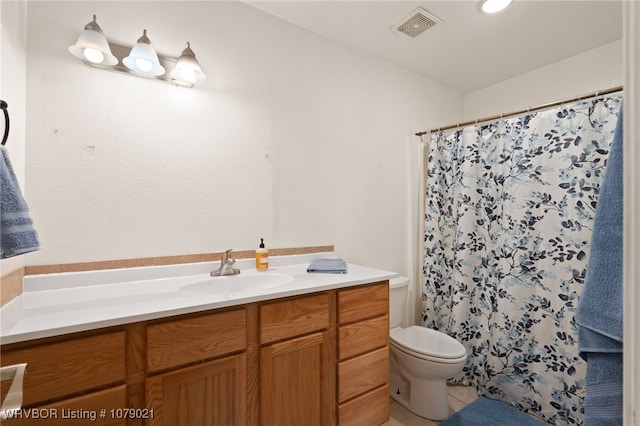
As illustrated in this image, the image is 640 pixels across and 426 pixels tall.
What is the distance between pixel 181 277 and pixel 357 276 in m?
0.93

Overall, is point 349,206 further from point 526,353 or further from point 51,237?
point 51,237

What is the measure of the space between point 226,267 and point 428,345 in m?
1.44

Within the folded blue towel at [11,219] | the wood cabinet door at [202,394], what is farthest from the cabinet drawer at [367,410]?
the folded blue towel at [11,219]

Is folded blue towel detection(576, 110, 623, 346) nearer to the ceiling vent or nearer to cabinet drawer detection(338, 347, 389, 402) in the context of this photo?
cabinet drawer detection(338, 347, 389, 402)

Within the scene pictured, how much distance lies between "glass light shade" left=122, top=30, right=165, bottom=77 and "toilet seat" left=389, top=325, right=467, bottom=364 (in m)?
2.08

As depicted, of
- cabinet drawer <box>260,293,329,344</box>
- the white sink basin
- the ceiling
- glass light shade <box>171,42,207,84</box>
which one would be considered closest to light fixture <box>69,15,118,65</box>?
glass light shade <box>171,42,207,84</box>

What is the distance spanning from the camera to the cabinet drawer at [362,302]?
1411 millimetres

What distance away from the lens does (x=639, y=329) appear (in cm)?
39

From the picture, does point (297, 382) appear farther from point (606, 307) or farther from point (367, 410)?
point (606, 307)

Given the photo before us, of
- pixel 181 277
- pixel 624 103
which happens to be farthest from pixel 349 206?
pixel 624 103

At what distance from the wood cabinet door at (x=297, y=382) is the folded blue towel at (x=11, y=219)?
871 mm

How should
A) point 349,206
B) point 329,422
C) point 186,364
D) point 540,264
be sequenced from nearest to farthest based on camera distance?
1. point 186,364
2. point 329,422
3. point 540,264
4. point 349,206

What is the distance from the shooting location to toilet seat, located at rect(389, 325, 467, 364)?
1644mm

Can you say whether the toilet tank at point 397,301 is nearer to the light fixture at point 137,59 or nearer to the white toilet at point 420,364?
the white toilet at point 420,364
